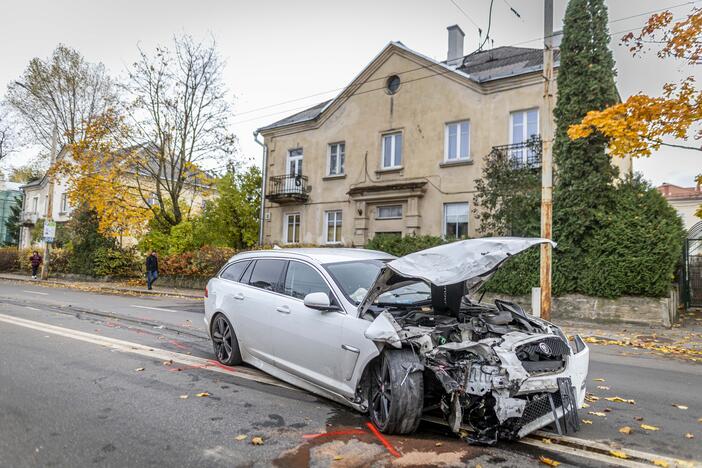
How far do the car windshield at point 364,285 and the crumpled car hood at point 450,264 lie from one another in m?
0.33

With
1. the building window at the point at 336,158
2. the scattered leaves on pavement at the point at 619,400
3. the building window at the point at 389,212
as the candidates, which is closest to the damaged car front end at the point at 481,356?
the scattered leaves on pavement at the point at 619,400

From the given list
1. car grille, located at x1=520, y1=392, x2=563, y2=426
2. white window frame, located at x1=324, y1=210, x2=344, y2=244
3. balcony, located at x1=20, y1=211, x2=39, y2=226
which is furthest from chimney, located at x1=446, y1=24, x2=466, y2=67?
balcony, located at x1=20, y1=211, x2=39, y2=226

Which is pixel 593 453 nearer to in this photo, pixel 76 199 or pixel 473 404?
pixel 473 404

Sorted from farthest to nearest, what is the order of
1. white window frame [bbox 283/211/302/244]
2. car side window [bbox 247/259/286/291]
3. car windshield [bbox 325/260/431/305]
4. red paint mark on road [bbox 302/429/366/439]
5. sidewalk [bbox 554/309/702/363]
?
white window frame [bbox 283/211/302/244], sidewalk [bbox 554/309/702/363], car side window [bbox 247/259/286/291], car windshield [bbox 325/260/431/305], red paint mark on road [bbox 302/429/366/439]

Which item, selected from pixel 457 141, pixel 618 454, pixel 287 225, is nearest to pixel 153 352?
pixel 618 454

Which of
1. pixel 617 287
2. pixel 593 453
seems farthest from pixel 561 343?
pixel 617 287

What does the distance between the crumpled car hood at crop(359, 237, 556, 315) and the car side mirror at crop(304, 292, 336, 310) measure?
1.12ft

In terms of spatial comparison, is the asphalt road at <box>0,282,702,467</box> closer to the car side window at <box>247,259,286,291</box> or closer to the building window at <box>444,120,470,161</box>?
the car side window at <box>247,259,286,291</box>

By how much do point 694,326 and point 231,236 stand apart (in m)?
21.6

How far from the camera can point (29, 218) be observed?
53.2 metres

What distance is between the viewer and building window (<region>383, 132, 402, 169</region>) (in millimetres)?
20672

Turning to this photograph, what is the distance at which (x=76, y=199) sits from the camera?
24609 millimetres

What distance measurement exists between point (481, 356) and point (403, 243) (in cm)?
1339

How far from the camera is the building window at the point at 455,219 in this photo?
1839cm
